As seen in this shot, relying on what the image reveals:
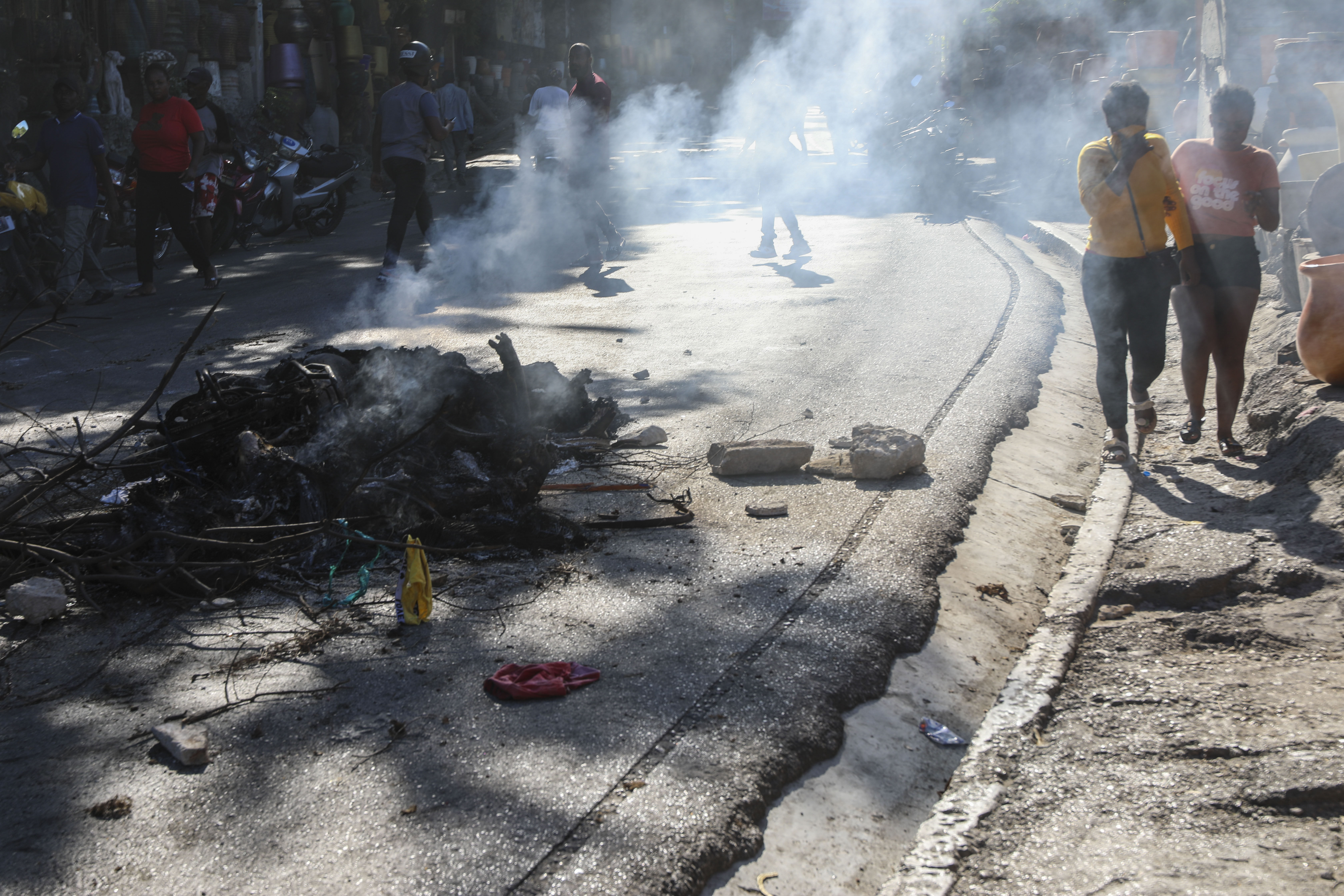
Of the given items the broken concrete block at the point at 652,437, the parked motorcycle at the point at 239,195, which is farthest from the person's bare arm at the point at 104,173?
the broken concrete block at the point at 652,437

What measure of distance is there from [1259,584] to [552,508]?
2.58 m

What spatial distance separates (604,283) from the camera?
9438mm

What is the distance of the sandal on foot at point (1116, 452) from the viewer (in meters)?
4.91

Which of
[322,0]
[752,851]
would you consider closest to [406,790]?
[752,851]

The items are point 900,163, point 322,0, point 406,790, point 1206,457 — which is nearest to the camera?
point 406,790

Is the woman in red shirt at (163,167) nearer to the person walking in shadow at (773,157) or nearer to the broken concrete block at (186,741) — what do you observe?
the person walking in shadow at (773,157)

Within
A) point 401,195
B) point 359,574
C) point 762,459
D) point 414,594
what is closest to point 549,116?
point 401,195

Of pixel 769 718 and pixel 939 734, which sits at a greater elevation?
pixel 769 718

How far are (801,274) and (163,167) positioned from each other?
18.5ft

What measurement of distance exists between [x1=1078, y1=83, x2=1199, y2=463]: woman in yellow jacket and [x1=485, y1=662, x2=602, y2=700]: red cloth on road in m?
3.18

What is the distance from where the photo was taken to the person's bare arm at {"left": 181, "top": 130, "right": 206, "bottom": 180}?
885 centimetres

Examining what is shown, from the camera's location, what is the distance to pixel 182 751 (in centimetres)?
244

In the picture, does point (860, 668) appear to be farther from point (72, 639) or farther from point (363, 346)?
point (363, 346)

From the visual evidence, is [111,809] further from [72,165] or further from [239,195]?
[239,195]
